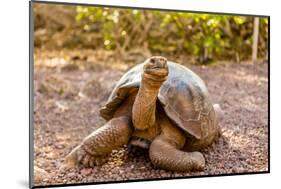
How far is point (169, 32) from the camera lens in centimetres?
407

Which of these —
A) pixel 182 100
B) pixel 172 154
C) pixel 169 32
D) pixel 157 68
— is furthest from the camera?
pixel 169 32

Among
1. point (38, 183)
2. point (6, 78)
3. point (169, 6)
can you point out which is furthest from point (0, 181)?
point (169, 6)

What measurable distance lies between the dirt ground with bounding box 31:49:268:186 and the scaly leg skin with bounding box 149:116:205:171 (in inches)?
2.9

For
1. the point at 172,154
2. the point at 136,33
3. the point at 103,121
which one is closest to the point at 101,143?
the point at 172,154

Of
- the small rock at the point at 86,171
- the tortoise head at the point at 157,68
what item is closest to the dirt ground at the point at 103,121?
the small rock at the point at 86,171

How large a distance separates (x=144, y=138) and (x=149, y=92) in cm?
30

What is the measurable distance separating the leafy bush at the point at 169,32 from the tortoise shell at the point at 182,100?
112 centimetres

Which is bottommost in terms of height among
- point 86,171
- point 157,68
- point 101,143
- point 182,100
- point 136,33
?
point 86,171

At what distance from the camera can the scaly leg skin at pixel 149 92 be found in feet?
6.24

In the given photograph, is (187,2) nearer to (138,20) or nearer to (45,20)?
(138,20)

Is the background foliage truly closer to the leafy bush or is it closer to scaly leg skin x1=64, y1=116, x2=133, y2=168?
the leafy bush

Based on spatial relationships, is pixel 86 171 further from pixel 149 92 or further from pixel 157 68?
pixel 157 68

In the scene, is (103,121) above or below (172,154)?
above

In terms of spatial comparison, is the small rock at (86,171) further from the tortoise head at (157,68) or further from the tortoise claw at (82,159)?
the tortoise head at (157,68)
